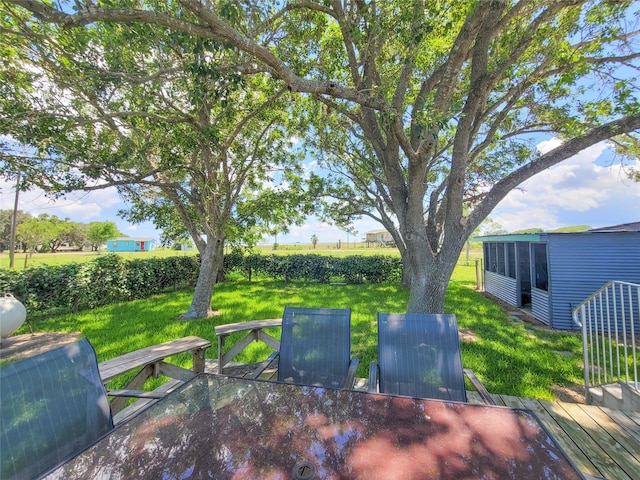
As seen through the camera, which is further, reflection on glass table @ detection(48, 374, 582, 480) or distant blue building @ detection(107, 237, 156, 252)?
distant blue building @ detection(107, 237, 156, 252)

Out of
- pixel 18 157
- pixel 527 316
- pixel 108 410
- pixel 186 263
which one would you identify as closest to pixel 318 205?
pixel 186 263

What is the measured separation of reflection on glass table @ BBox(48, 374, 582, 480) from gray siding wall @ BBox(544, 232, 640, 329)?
6231 millimetres

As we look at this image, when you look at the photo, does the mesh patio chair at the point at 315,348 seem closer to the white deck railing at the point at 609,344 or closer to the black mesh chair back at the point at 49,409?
the black mesh chair back at the point at 49,409

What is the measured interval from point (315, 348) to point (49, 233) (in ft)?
106

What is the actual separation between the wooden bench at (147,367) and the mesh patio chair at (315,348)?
2.79 ft

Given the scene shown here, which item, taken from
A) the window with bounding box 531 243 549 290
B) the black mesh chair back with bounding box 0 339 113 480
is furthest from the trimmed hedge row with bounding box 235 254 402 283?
the black mesh chair back with bounding box 0 339 113 480

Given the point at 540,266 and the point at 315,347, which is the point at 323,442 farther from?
the point at 540,266

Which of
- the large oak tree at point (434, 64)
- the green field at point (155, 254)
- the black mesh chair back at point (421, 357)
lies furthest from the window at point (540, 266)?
the black mesh chair back at point (421, 357)

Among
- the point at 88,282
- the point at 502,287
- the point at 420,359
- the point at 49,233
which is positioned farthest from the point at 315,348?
the point at 49,233

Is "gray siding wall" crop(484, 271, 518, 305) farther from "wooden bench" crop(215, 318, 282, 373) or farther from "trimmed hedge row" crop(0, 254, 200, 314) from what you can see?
"trimmed hedge row" crop(0, 254, 200, 314)

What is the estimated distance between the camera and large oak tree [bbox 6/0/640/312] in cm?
293

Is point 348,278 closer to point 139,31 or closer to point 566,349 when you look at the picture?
point 566,349

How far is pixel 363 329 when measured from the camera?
18.9ft

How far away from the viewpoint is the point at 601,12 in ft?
13.9
